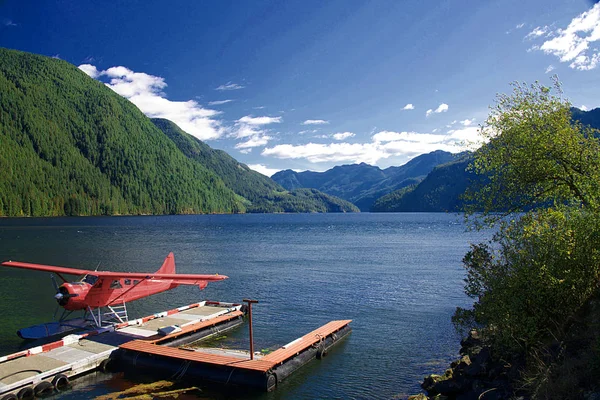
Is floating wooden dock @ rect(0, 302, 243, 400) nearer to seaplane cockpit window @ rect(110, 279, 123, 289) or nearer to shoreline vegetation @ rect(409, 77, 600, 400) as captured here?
seaplane cockpit window @ rect(110, 279, 123, 289)

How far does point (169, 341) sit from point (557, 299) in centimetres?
1667

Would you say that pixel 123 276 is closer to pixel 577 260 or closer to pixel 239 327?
pixel 239 327

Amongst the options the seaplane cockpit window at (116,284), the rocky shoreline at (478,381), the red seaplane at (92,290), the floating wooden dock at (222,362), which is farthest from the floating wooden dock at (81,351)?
the rocky shoreline at (478,381)

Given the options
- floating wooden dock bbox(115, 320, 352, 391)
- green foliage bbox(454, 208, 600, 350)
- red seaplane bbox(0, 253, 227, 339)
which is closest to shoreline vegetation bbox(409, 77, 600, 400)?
green foliage bbox(454, 208, 600, 350)

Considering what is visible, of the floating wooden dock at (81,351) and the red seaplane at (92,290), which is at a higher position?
the red seaplane at (92,290)

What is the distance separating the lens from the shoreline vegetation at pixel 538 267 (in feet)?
34.3

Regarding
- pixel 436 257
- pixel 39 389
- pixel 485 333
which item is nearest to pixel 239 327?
pixel 39 389

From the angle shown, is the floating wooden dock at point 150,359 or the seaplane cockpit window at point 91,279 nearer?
the floating wooden dock at point 150,359

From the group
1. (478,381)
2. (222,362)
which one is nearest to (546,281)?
(478,381)

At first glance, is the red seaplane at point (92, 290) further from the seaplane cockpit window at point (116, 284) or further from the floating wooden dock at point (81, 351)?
the floating wooden dock at point (81, 351)

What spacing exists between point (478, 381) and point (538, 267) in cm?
420

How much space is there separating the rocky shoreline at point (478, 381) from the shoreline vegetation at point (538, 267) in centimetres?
4

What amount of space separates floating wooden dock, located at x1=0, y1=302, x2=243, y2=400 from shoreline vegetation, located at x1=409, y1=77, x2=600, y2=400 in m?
12.7

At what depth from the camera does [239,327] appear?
2445 centimetres
